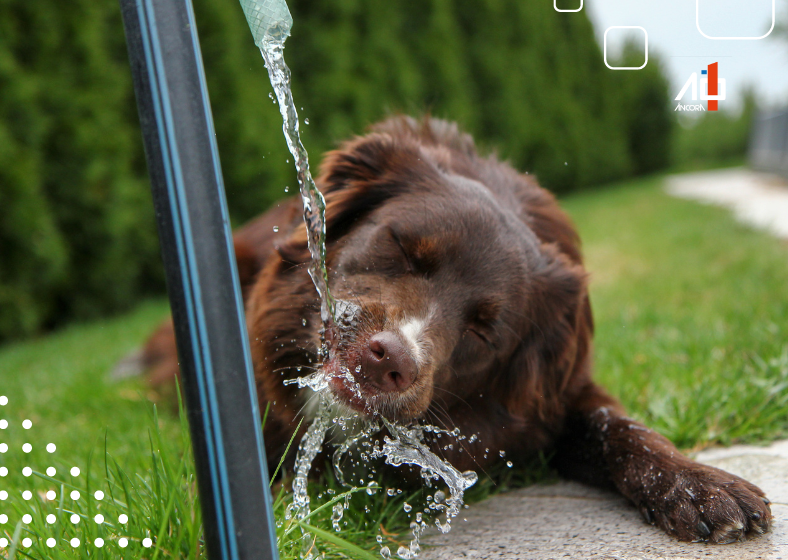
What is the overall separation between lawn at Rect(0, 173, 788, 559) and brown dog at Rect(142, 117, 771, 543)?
0.32 meters

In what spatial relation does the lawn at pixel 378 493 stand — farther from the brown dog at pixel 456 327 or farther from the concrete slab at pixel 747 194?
the concrete slab at pixel 747 194

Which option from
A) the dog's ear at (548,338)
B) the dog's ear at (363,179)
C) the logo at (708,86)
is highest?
the logo at (708,86)

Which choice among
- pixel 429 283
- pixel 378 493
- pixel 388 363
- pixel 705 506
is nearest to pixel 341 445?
pixel 378 493

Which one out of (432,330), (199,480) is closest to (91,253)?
(432,330)

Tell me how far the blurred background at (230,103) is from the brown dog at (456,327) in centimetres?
82

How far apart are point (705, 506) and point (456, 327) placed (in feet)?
2.81

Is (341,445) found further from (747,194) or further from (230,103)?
(747,194)

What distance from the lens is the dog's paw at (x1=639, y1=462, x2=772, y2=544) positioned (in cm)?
172

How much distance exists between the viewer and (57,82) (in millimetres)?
6113

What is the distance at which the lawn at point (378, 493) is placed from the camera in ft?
5.30

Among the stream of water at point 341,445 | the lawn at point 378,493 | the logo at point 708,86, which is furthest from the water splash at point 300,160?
the logo at point 708,86

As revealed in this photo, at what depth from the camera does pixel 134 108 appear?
714 cm

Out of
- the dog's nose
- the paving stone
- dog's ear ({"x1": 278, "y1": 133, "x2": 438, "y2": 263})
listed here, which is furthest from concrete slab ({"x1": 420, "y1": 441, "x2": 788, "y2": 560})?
dog's ear ({"x1": 278, "y1": 133, "x2": 438, "y2": 263})

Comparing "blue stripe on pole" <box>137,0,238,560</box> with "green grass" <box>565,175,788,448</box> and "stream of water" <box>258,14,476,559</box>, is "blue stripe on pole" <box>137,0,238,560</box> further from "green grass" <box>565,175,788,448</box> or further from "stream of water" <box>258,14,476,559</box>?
"green grass" <box>565,175,788,448</box>
